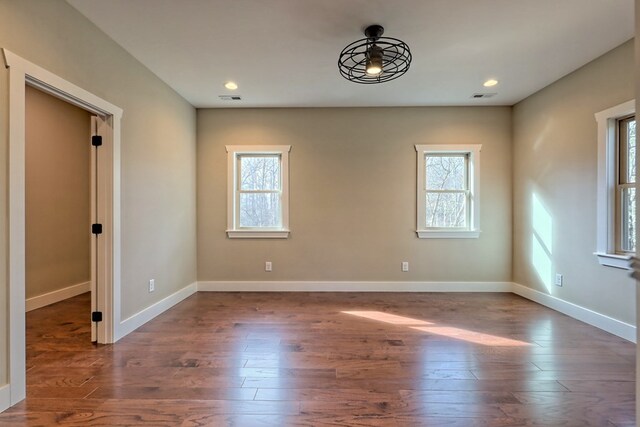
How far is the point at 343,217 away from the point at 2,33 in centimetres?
365

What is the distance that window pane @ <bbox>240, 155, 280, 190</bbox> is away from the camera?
460 centimetres

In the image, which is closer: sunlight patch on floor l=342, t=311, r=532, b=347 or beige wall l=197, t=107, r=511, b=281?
sunlight patch on floor l=342, t=311, r=532, b=347

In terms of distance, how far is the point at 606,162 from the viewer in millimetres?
3010

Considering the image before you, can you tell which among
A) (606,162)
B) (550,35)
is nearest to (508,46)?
(550,35)

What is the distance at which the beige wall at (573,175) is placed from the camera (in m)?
2.91

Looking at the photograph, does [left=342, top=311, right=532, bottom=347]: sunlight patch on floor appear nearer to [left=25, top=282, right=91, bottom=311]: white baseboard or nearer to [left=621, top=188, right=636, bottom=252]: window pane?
[left=621, top=188, right=636, bottom=252]: window pane

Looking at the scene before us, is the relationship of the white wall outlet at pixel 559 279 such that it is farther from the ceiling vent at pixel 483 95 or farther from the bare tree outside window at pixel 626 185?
the ceiling vent at pixel 483 95

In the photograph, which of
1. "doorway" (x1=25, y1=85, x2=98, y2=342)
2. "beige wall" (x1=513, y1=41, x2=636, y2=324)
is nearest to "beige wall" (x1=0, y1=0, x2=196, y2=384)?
"doorway" (x1=25, y1=85, x2=98, y2=342)

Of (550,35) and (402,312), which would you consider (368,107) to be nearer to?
(550,35)

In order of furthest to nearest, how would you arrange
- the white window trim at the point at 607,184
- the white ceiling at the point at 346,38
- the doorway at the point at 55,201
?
the doorway at the point at 55,201 → the white window trim at the point at 607,184 → the white ceiling at the point at 346,38

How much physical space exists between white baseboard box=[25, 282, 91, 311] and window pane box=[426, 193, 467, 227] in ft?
16.9

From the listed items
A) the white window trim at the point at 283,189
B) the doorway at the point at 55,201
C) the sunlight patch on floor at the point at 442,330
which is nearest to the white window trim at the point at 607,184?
the sunlight patch on floor at the point at 442,330

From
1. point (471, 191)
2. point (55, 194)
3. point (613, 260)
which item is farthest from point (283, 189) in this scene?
point (613, 260)

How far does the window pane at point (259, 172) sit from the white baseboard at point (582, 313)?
147 inches
